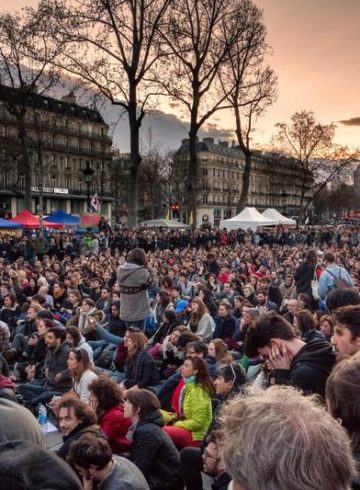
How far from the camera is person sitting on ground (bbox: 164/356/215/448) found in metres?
5.25

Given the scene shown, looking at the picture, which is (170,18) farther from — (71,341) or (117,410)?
(117,410)

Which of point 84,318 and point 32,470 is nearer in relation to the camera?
point 32,470

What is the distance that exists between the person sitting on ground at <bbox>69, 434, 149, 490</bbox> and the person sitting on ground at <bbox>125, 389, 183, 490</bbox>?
86cm

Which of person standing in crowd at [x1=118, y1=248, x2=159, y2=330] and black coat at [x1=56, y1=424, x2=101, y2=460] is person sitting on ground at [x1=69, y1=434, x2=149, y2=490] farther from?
person standing in crowd at [x1=118, y1=248, x2=159, y2=330]

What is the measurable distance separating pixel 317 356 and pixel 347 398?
1116 mm

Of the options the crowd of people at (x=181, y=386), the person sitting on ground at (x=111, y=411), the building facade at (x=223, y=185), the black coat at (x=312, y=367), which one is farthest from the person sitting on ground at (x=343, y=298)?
the building facade at (x=223, y=185)

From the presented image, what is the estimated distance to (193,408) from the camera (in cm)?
536

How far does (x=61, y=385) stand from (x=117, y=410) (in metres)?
2.42

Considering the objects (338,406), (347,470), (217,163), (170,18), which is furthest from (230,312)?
(217,163)

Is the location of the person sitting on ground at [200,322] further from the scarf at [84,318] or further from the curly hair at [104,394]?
the curly hair at [104,394]

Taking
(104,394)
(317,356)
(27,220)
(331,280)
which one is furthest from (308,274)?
(27,220)

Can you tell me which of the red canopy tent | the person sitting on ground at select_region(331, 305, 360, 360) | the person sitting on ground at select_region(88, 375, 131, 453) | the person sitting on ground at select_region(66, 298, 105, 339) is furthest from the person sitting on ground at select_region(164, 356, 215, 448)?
the red canopy tent

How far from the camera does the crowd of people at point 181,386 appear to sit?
1.38 meters

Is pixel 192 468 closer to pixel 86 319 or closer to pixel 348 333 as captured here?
pixel 348 333
